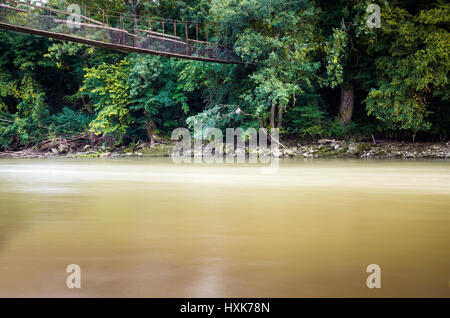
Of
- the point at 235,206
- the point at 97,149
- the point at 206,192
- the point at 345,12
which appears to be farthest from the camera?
the point at 97,149

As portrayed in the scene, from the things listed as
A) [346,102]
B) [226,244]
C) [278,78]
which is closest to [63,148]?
[278,78]

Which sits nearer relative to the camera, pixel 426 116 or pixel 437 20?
pixel 437 20

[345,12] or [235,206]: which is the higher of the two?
[345,12]

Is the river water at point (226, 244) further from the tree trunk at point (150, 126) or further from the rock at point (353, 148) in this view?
the tree trunk at point (150, 126)

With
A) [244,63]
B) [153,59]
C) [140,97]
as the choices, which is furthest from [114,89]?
[244,63]

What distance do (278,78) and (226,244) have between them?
15561 mm

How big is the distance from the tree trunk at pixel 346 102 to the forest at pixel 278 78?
44 mm

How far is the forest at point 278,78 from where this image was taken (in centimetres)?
1733

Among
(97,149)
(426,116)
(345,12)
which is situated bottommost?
(97,149)

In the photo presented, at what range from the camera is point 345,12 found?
18.2m

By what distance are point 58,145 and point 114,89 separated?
17.4 ft

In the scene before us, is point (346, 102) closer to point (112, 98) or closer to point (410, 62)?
point (410, 62)

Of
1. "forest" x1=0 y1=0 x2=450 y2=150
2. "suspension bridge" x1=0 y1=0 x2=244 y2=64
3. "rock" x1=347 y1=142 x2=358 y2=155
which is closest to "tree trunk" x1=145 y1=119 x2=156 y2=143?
"forest" x1=0 y1=0 x2=450 y2=150

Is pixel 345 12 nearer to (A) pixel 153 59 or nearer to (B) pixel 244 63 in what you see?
(B) pixel 244 63
